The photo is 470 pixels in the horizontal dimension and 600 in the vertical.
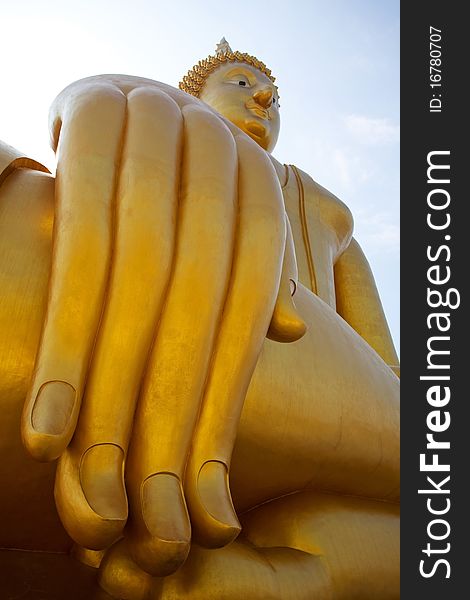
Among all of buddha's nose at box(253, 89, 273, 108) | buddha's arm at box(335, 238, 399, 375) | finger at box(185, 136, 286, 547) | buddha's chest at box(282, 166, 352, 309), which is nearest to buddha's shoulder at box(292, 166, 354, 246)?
buddha's chest at box(282, 166, 352, 309)

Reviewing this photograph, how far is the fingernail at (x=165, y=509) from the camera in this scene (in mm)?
1197

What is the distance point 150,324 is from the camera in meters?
1.37

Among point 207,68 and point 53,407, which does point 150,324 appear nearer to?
point 53,407

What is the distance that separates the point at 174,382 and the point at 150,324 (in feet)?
0.38

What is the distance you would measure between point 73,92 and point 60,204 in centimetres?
42

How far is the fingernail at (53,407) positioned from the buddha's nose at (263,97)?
7.83 feet

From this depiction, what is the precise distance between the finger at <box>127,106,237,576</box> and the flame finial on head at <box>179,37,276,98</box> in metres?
2.18

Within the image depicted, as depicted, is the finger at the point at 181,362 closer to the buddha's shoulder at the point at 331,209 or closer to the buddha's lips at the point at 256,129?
the buddha's shoulder at the point at 331,209

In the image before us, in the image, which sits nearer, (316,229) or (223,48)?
(316,229)

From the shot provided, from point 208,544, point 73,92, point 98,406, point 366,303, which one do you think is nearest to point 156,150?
point 73,92

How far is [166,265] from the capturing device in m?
1.41

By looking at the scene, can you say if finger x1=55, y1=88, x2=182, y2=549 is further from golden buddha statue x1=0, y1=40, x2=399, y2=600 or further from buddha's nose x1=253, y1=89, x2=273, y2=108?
buddha's nose x1=253, y1=89, x2=273, y2=108

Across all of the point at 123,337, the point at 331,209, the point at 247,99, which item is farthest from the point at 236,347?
the point at 247,99

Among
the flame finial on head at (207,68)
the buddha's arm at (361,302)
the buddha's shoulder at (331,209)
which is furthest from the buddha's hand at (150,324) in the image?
the flame finial on head at (207,68)
